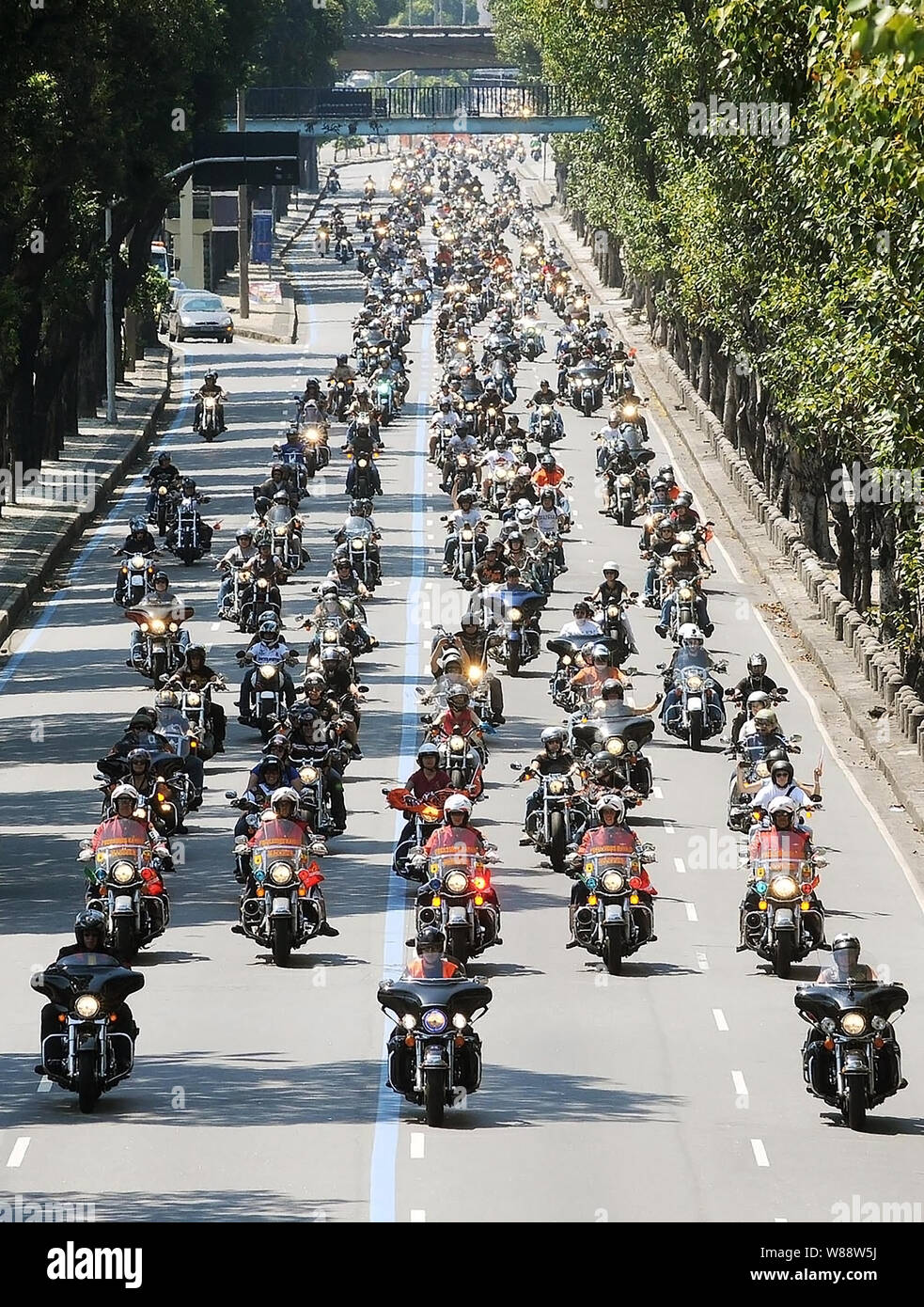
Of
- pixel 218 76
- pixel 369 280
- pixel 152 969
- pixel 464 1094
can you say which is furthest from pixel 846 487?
pixel 369 280

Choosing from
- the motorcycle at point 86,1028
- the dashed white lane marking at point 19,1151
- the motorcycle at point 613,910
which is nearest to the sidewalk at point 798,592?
the motorcycle at point 613,910

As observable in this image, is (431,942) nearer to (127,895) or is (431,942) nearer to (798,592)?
(127,895)

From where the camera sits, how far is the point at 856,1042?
17766 mm

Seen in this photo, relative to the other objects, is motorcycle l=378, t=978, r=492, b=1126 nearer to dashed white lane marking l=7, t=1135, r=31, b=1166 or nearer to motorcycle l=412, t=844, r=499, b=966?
dashed white lane marking l=7, t=1135, r=31, b=1166

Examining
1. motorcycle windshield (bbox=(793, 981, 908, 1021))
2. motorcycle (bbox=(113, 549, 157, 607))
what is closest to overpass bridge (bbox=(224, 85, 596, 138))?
motorcycle (bbox=(113, 549, 157, 607))

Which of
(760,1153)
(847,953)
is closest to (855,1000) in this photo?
(847,953)

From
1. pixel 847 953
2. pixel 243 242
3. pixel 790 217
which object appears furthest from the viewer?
pixel 243 242

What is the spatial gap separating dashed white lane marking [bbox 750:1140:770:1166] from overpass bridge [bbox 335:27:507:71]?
154 metres

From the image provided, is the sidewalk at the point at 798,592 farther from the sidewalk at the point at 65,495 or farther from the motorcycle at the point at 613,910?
the sidewalk at the point at 65,495

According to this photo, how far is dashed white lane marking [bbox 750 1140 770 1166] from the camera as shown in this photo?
670 inches

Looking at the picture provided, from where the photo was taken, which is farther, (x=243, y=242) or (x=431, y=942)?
(x=243, y=242)

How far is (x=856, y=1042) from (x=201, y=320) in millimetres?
79798
